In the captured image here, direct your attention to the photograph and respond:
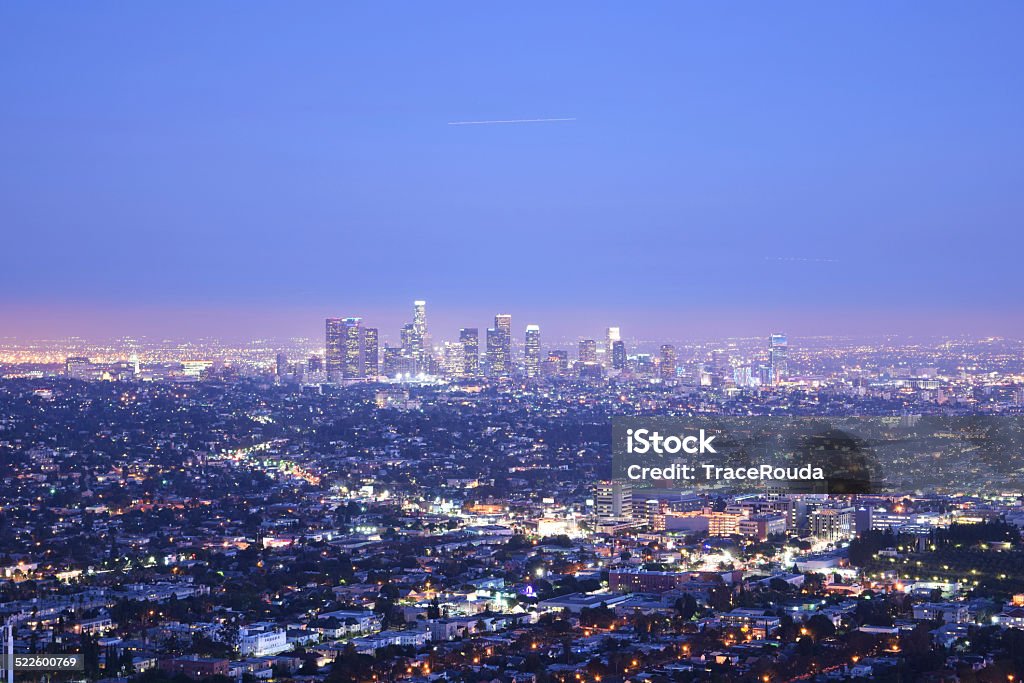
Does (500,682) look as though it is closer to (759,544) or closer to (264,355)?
(759,544)

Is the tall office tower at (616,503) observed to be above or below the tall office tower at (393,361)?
below

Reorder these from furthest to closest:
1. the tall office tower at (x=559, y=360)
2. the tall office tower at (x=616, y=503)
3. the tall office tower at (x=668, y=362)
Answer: the tall office tower at (x=559, y=360), the tall office tower at (x=668, y=362), the tall office tower at (x=616, y=503)

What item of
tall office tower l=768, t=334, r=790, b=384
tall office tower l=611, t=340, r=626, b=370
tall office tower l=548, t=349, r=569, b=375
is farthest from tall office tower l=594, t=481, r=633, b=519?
tall office tower l=548, t=349, r=569, b=375

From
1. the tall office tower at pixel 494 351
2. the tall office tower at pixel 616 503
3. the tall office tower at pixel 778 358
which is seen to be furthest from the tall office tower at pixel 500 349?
the tall office tower at pixel 616 503

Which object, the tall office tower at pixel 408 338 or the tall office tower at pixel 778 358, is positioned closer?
the tall office tower at pixel 778 358

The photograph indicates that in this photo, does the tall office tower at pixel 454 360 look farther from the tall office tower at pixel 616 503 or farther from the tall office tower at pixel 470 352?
the tall office tower at pixel 616 503

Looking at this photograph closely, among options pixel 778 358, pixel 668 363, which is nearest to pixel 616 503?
pixel 778 358
